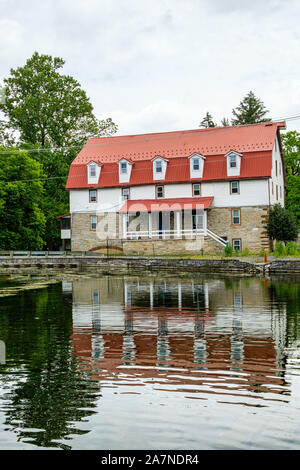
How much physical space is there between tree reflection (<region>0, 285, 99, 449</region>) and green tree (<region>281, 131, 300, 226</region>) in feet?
151

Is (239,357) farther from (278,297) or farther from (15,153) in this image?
(15,153)

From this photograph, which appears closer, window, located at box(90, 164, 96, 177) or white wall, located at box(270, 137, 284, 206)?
white wall, located at box(270, 137, 284, 206)

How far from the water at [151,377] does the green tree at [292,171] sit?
133 feet

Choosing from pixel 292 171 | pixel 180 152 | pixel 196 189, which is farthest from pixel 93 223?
pixel 292 171

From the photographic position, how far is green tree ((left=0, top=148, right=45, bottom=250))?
163 ft

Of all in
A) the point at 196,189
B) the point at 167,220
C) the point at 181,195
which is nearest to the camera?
the point at 196,189

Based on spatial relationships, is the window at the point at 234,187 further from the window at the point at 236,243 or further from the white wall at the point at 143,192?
the white wall at the point at 143,192

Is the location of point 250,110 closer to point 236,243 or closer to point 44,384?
point 236,243

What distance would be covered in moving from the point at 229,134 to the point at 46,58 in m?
26.7

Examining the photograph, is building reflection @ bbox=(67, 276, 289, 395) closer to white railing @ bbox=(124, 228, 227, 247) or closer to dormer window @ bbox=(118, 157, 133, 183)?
white railing @ bbox=(124, 228, 227, 247)

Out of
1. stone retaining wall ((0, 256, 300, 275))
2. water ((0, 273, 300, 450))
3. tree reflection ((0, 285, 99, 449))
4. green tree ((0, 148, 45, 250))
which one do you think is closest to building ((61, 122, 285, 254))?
green tree ((0, 148, 45, 250))

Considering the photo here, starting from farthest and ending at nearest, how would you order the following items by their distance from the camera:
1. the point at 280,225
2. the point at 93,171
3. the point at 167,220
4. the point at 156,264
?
the point at 93,171 < the point at 167,220 < the point at 280,225 < the point at 156,264

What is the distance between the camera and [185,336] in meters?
13.1

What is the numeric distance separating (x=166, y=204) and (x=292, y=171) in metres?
21.3
